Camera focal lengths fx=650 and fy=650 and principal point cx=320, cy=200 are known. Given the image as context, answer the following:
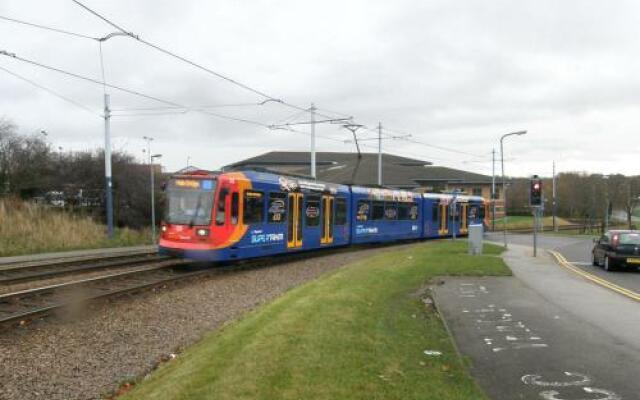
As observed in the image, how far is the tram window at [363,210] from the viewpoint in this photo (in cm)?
2827

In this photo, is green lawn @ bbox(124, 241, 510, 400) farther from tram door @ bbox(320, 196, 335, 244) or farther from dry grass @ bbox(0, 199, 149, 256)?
dry grass @ bbox(0, 199, 149, 256)

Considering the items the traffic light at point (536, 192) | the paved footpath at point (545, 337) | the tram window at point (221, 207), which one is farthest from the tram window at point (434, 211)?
the tram window at point (221, 207)

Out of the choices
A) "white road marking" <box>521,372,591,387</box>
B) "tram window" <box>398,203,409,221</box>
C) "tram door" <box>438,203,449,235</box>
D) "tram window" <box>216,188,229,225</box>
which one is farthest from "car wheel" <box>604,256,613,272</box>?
"white road marking" <box>521,372,591,387</box>

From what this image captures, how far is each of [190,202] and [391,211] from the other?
1552 centimetres

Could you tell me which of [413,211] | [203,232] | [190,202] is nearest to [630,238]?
[413,211]

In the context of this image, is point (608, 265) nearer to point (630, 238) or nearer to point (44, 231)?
point (630, 238)

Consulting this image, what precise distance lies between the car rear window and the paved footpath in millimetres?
6862

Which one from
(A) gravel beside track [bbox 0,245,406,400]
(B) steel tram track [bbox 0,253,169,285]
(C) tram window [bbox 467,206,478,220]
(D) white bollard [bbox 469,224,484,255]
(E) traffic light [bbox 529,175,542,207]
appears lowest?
(A) gravel beside track [bbox 0,245,406,400]

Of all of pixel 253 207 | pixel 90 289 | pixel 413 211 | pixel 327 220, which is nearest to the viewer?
pixel 90 289

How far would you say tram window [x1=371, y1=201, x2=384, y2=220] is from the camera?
2980 cm

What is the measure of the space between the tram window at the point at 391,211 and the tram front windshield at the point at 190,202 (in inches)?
575

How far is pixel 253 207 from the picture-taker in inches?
756

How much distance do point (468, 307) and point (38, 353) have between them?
7668 mm

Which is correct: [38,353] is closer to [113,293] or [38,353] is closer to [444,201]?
[113,293]
